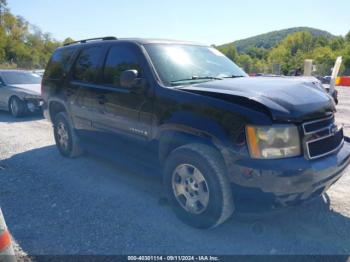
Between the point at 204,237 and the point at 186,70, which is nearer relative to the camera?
the point at 204,237

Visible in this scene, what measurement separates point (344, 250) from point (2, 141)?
6855 mm

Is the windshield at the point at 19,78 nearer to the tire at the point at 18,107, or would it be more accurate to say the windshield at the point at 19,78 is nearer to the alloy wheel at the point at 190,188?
the tire at the point at 18,107

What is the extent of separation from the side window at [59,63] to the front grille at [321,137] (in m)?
4.00

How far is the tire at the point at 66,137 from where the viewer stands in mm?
5297

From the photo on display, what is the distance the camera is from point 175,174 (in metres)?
3.27

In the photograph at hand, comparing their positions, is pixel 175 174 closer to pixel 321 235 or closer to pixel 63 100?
pixel 321 235

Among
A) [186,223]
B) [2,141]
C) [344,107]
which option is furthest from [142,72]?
[344,107]

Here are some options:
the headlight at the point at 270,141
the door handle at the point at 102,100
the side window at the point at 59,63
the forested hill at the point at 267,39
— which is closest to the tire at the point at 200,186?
the headlight at the point at 270,141

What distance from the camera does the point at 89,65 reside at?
4707mm

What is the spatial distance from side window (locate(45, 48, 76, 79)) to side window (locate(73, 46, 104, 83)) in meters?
0.41

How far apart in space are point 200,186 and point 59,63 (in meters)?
3.78

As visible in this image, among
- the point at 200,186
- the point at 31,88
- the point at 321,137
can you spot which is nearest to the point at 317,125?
the point at 321,137

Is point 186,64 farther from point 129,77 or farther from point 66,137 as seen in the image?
point 66,137

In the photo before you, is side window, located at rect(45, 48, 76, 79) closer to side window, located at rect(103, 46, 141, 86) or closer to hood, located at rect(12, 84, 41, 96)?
side window, located at rect(103, 46, 141, 86)
